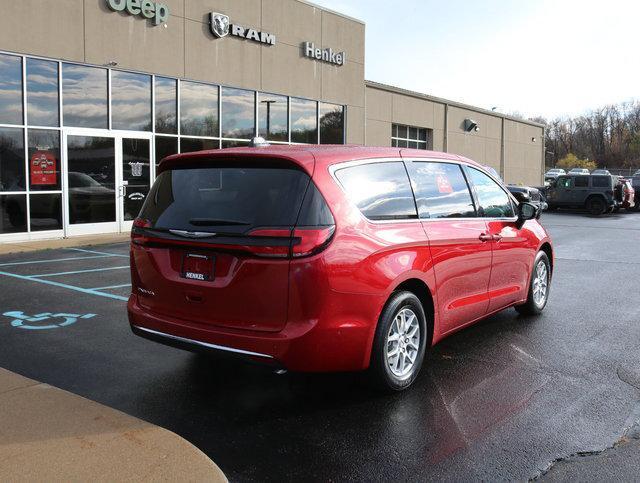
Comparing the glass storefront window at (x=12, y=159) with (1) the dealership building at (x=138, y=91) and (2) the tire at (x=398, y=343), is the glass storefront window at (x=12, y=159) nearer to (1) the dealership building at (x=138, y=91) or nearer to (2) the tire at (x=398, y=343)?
(1) the dealership building at (x=138, y=91)

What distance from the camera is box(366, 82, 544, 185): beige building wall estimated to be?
27066mm

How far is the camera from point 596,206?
2786 centimetres

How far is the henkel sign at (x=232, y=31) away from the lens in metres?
18.0

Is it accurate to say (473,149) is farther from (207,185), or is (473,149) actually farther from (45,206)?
(207,185)

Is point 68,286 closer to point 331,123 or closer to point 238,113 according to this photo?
point 238,113

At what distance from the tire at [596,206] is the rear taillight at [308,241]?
26.4m

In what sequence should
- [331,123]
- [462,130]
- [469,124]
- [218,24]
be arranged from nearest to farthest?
1. [218,24]
2. [331,123]
3. [462,130]
4. [469,124]

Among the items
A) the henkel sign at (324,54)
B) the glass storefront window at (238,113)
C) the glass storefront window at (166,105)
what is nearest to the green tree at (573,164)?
the henkel sign at (324,54)

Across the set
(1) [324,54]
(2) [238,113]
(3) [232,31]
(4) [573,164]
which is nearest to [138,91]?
(2) [238,113]

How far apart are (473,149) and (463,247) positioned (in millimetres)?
31575

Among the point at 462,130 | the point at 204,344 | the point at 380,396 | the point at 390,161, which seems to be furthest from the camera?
the point at 462,130

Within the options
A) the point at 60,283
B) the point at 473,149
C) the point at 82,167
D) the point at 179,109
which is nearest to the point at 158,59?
the point at 179,109

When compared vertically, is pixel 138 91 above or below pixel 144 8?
below

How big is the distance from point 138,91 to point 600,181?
20259mm
